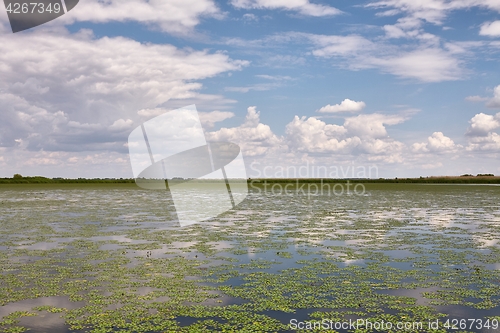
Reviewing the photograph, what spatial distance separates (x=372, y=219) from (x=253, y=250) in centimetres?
1264

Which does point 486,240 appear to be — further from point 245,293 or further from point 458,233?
point 245,293

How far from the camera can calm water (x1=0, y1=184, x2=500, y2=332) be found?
8.38 meters

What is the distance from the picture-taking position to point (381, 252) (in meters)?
15.2

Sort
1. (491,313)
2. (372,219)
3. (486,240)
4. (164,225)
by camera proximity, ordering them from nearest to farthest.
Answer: (491,313) < (486,240) < (164,225) < (372,219)

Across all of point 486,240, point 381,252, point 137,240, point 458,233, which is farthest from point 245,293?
point 458,233

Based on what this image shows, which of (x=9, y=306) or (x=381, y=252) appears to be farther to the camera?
(x=381, y=252)

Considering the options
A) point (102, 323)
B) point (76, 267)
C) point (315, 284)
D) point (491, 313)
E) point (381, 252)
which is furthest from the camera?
point (381, 252)

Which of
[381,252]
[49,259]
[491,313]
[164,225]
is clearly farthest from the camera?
[164,225]

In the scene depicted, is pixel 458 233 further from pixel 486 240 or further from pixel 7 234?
pixel 7 234

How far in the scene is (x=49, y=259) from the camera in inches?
553

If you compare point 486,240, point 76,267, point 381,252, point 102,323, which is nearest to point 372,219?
point 486,240

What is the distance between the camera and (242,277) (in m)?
11.6

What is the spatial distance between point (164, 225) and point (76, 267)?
34.9 ft

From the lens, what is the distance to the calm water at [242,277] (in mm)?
8383
